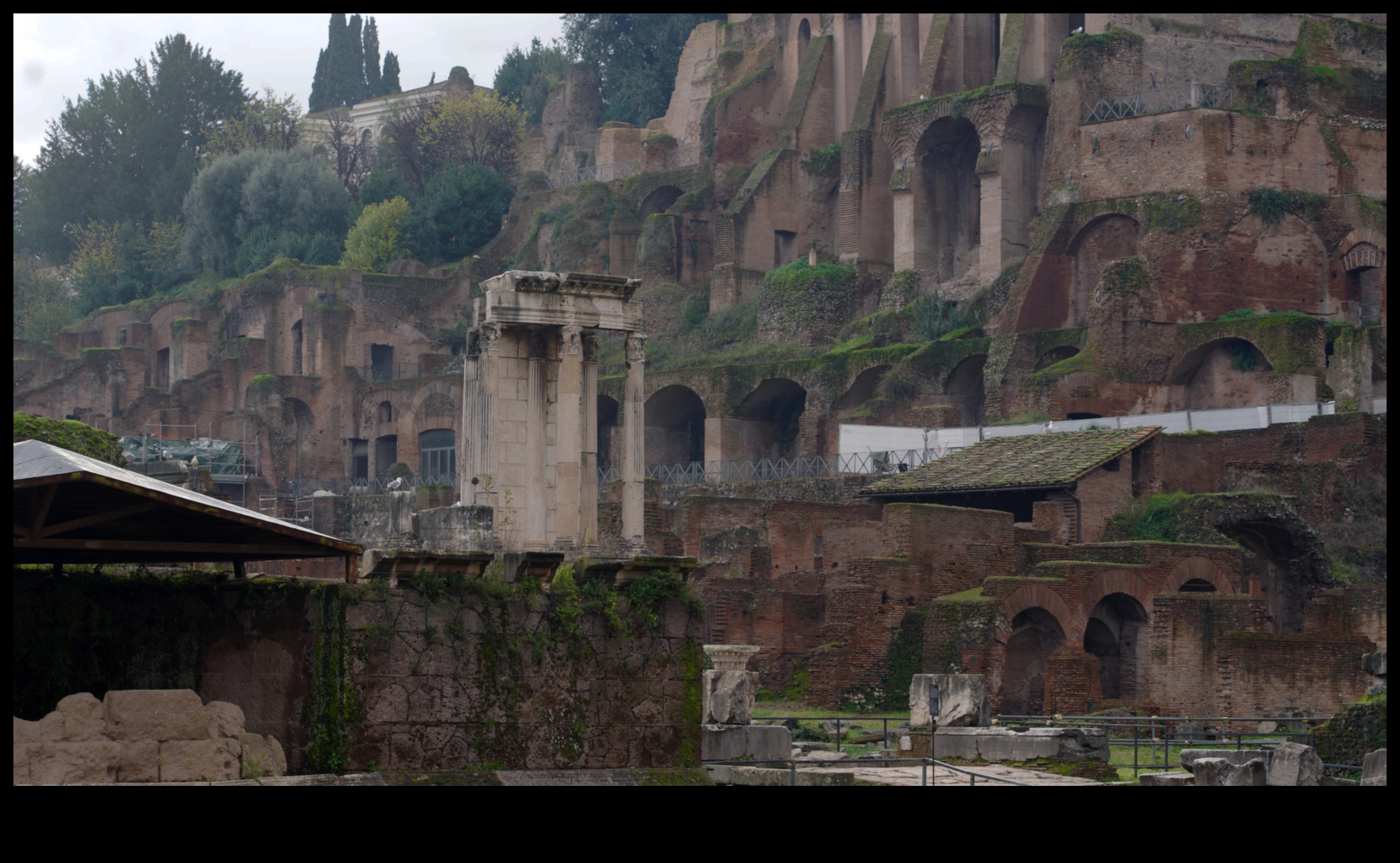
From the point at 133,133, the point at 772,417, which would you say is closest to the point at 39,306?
the point at 133,133

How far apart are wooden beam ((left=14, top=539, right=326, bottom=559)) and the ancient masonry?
9.41m

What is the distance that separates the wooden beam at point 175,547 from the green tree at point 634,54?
60.2 meters

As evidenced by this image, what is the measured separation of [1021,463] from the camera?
39.6m

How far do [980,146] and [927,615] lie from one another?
81.1 feet

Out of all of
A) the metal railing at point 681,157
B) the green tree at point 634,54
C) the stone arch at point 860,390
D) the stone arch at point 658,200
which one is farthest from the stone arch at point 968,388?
the green tree at point 634,54

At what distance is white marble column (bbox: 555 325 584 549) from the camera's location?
29.7m

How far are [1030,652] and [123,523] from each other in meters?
18.3

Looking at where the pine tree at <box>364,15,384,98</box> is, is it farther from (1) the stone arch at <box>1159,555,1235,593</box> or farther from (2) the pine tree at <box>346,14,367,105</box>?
(1) the stone arch at <box>1159,555,1235,593</box>

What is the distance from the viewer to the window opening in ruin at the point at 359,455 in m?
64.0

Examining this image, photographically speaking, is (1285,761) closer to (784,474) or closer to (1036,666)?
(1036,666)

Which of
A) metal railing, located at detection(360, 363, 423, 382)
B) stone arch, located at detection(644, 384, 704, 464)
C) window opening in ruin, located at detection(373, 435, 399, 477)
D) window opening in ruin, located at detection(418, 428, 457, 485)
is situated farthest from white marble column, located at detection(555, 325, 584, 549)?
metal railing, located at detection(360, 363, 423, 382)

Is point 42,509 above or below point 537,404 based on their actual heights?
below

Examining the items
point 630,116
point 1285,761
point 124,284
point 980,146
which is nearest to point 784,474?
point 980,146

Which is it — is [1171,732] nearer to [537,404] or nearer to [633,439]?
[633,439]
